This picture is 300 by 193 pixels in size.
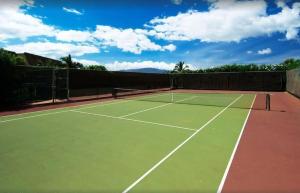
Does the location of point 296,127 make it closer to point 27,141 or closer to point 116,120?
point 116,120

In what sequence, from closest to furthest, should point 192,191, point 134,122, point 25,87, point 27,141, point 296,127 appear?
point 192,191, point 27,141, point 296,127, point 134,122, point 25,87

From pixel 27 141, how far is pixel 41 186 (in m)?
3.45

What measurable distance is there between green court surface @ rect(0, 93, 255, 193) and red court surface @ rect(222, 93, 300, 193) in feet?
1.04

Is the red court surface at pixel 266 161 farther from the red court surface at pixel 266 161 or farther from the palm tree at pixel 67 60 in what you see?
the palm tree at pixel 67 60

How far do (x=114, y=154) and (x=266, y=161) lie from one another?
Result: 3.83 m

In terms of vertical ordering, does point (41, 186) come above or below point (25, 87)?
below

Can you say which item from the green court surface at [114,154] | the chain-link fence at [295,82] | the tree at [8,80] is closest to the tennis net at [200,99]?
the chain-link fence at [295,82]

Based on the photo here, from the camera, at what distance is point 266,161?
6.05m

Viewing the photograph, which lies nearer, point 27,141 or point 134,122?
point 27,141

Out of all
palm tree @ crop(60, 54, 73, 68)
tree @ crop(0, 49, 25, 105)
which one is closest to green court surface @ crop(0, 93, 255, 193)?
tree @ crop(0, 49, 25, 105)

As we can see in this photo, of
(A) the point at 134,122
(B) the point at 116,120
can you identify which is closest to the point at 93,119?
(B) the point at 116,120

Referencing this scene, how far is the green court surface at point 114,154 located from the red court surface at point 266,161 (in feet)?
1.04

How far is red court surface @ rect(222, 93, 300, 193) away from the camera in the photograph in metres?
4.75

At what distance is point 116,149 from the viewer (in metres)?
6.83
